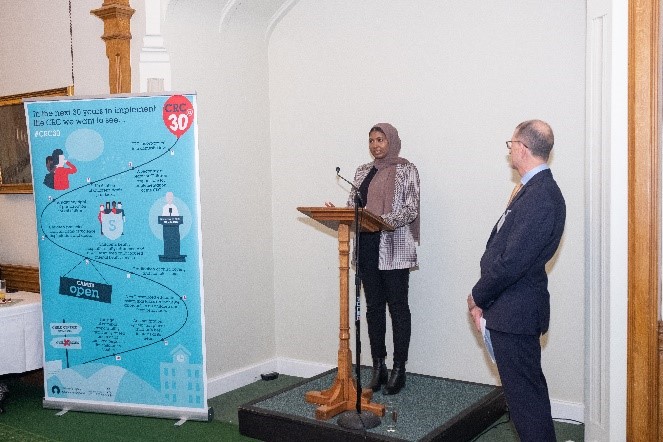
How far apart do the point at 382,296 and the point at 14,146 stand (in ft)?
10.8

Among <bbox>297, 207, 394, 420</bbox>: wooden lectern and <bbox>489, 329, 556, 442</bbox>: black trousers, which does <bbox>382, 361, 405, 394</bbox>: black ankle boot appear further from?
<bbox>489, 329, 556, 442</bbox>: black trousers

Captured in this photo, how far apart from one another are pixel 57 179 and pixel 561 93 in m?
3.26

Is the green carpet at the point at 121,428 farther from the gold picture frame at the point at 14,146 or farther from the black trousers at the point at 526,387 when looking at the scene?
the gold picture frame at the point at 14,146

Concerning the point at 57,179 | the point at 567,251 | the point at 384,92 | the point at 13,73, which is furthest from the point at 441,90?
the point at 13,73

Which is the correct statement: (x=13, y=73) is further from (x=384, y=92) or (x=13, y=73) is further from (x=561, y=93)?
(x=561, y=93)

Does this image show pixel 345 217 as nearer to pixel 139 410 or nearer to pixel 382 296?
pixel 382 296

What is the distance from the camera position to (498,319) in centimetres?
309

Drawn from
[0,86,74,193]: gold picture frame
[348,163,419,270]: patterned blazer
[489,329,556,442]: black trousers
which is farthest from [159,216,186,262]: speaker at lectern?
[489,329,556,442]: black trousers

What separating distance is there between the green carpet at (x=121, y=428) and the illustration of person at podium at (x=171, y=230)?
1.04 meters

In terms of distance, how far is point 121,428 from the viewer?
14.7 feet

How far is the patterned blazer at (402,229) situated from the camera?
4469 mm

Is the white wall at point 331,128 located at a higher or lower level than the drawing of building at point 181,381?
higher

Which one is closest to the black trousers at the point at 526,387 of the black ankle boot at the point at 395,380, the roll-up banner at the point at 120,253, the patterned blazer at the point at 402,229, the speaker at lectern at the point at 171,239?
the patterned blazer at the point at 402,229

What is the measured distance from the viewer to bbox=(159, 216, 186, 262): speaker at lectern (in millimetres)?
4523
